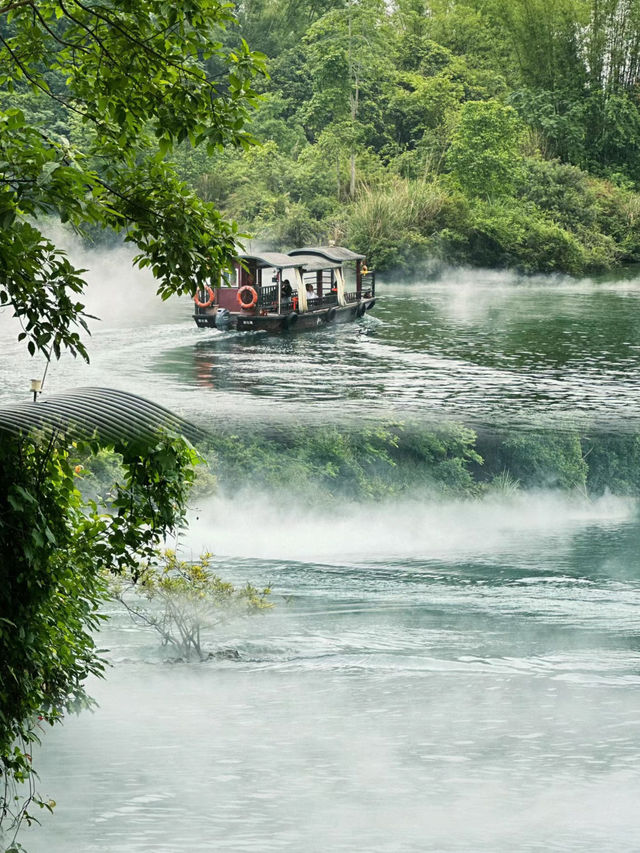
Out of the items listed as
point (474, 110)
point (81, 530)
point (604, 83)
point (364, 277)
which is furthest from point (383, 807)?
point (604, 83)

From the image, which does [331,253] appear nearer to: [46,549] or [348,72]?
[348,72]

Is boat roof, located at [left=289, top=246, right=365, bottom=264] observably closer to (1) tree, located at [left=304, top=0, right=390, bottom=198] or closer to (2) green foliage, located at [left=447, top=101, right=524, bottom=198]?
(1) tree, located at [left=304, top=0, right=390, bottom=198]

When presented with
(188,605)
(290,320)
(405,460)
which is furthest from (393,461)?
(188,605)

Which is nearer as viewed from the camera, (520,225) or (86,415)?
(86,415)

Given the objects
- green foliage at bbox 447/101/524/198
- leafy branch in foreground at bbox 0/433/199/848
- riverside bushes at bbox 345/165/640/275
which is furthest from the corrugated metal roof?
green foliage at bbox 447/101/524/198

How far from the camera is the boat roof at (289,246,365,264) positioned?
11.2 m

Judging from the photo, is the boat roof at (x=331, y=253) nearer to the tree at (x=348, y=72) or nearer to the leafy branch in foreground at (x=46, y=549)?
the tree at (x=348, y=72)

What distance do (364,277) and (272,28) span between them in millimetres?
2442

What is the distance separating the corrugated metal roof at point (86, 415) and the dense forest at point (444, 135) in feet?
16.3

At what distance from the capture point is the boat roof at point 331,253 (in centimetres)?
1119

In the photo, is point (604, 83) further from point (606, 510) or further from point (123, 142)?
point (123, 142)

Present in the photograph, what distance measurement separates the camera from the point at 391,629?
9.20 metres

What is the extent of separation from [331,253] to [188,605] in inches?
163

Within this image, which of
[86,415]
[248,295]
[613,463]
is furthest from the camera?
[248,295]
